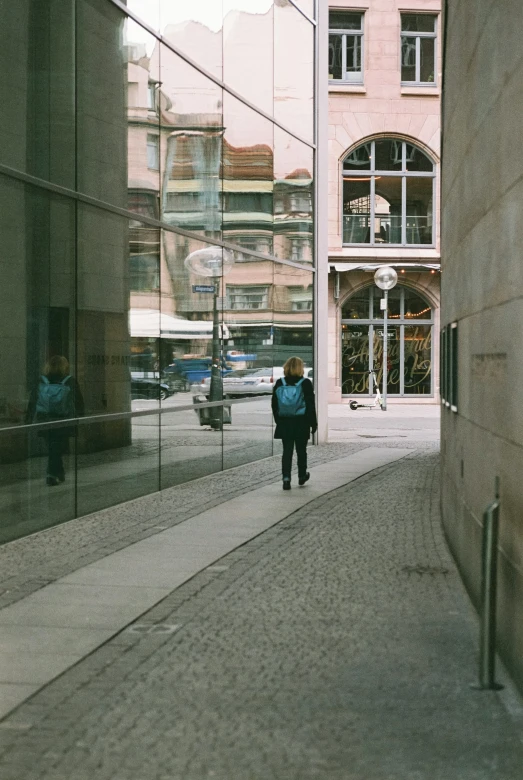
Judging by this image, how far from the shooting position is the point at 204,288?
56.6ft

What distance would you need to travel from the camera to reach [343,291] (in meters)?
42.9

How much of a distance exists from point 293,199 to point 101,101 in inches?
356

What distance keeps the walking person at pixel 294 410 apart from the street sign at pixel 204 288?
2.05 meters

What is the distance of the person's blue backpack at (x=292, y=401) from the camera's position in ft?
50.9

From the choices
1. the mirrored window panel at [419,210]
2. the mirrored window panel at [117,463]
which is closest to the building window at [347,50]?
the mirrored window panel at [419,210]

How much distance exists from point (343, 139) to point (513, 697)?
38.4 metres

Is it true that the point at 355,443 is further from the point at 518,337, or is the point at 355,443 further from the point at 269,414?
the point at 518,337

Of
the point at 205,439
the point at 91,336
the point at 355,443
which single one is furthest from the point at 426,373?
the point at 91,336

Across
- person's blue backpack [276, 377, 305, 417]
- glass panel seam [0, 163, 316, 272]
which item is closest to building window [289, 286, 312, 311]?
glass panel seam [0, 163, 316, 272]

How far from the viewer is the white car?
17.3 metres

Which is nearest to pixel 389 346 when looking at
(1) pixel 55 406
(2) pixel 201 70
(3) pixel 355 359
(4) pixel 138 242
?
(3) pixel 355 359

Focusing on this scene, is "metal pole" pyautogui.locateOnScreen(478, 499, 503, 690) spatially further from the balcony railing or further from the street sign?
the balcony railing

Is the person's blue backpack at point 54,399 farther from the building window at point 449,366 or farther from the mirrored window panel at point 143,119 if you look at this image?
the building window at point 449,366

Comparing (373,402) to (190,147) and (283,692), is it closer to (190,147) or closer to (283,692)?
(190,147)
